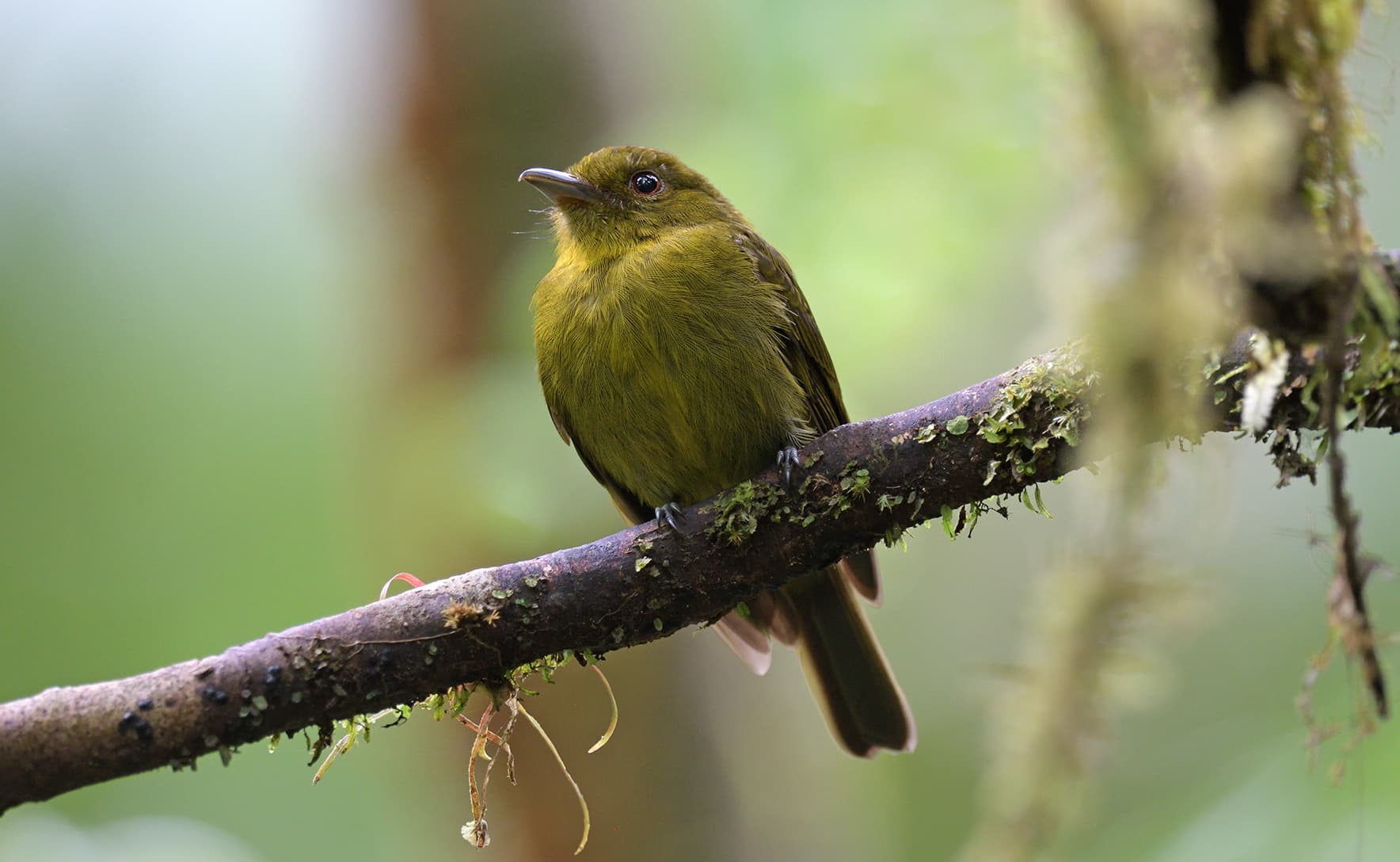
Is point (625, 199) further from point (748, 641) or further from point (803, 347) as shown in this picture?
point (748, 641)

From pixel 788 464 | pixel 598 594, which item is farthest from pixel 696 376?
pixel 598 594

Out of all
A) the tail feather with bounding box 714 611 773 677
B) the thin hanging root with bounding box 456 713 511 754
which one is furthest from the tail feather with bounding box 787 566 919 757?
the thin hanging root with bounding box 456 713 511 754

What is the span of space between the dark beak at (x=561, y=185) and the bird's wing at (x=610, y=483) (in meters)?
0.68

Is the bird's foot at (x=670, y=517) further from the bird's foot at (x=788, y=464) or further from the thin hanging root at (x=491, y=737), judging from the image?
the thin hanging root at (x=491, y=737)

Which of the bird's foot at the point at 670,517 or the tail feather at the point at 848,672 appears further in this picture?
the tail feather at the point at 848,672

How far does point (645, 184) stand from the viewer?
373 centimetres

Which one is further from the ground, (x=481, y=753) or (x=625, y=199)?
(x=625, y=199)

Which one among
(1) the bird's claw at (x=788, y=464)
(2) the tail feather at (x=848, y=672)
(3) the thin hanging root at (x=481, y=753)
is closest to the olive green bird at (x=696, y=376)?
(2) the tail feather at (x=848, y=672)

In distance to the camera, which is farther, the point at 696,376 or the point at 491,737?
the point at 696,376

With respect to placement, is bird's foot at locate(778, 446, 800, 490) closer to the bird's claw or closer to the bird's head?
the bird's claw

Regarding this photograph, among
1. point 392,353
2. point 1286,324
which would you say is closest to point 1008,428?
point 1286,324

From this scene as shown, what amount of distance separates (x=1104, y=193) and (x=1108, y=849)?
4.58m

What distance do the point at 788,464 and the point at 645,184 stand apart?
1.47 metres

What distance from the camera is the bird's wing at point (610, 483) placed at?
350cm
